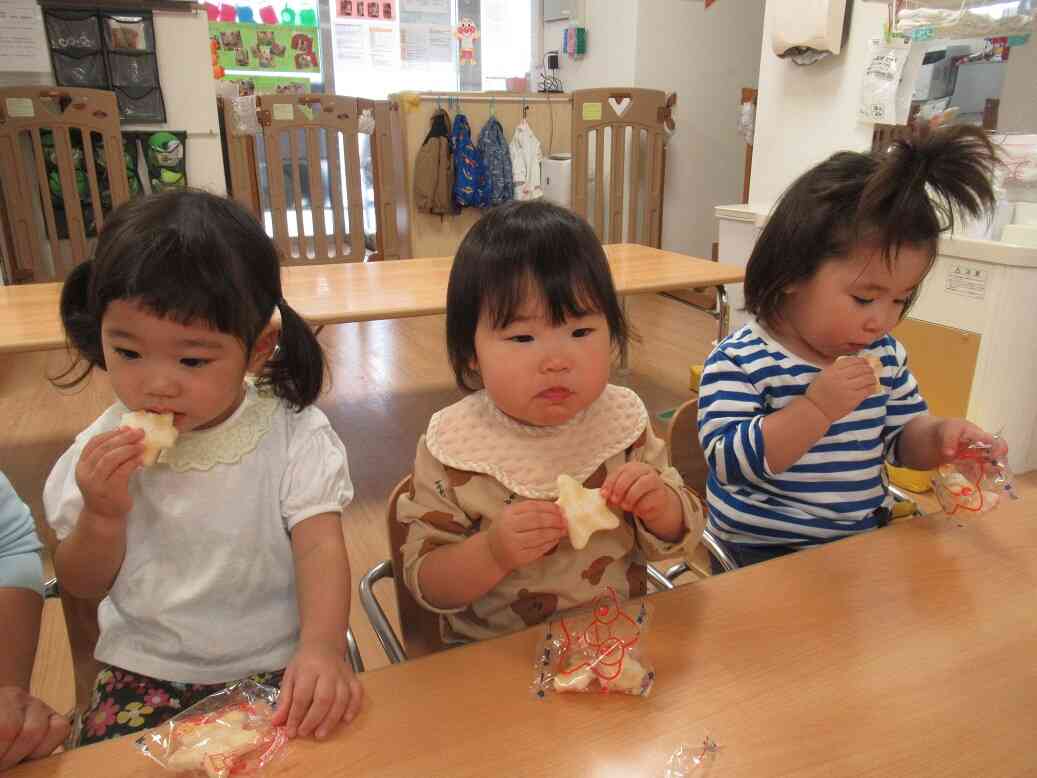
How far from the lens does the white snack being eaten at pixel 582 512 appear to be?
0.79 meters

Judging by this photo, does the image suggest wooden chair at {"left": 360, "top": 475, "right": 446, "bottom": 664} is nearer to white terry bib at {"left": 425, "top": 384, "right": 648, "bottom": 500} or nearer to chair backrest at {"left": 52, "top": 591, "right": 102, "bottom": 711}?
white terry bib at {"left": 425, "top": 384, "right": 648, "bottom": 500}

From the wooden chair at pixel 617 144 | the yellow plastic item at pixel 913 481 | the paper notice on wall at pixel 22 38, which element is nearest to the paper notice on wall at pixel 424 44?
the wooden chair at pixel 617 144

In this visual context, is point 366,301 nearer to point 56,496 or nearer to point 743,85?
point 56,496

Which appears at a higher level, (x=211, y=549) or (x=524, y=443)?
(x=524, y=443)

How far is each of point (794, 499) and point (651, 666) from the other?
63 cm

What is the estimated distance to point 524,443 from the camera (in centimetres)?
98

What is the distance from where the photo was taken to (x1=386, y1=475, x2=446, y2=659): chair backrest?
3.50 ft

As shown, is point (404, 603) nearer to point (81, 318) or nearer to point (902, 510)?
point (81, 318)

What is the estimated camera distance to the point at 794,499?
127cm

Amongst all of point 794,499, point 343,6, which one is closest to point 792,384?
point 794,499

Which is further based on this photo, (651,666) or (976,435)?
(976,435)

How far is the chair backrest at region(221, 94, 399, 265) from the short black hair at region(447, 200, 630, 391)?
3486 millimetres

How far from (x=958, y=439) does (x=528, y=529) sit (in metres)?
0.75

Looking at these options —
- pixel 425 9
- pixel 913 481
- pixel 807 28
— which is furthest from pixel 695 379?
pixel 425 9
